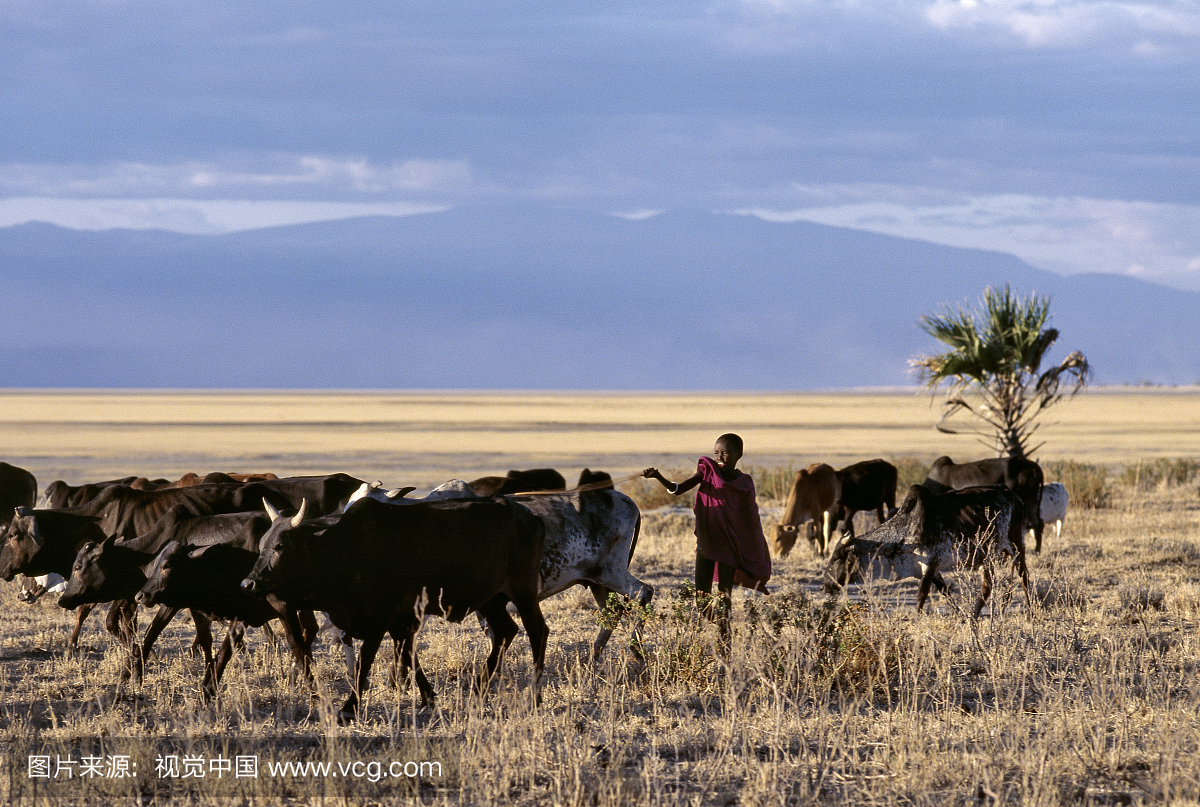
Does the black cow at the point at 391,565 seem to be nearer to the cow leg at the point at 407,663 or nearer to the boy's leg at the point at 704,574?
the cow leg at the point at 407,663

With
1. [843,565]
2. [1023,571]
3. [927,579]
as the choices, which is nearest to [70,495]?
[843,565]

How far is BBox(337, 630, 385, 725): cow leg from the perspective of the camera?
764cm

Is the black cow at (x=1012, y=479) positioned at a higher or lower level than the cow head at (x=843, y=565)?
higher

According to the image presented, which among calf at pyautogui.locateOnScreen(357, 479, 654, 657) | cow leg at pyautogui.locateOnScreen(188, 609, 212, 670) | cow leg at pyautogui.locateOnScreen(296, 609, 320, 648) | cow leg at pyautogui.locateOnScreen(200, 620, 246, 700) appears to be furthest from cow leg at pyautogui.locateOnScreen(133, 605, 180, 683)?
calf at pyautogui.locateOnScreen(357, 479, 654, 657)

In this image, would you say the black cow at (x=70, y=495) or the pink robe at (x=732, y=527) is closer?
the pink robe at (x=732, y=527)

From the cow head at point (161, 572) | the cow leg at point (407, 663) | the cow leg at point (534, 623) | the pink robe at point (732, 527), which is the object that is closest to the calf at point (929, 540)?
the pink robe at point (732, 527)

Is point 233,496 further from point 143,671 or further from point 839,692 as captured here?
point 839,692

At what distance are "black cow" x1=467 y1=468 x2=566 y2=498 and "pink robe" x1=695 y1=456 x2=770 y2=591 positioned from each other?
8.96ft

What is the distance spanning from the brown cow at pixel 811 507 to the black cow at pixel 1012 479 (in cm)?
158

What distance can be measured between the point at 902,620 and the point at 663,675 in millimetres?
2711

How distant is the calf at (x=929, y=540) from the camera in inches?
422

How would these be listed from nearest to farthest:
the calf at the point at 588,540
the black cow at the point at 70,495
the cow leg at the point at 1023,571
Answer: the calf at the point at 588,540 → the cow leg at the point at 1023,571 → the black cow at the point at 70,495

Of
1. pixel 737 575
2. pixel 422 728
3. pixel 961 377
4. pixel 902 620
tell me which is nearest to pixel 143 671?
pixel 422 728

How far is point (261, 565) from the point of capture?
7.85 m
